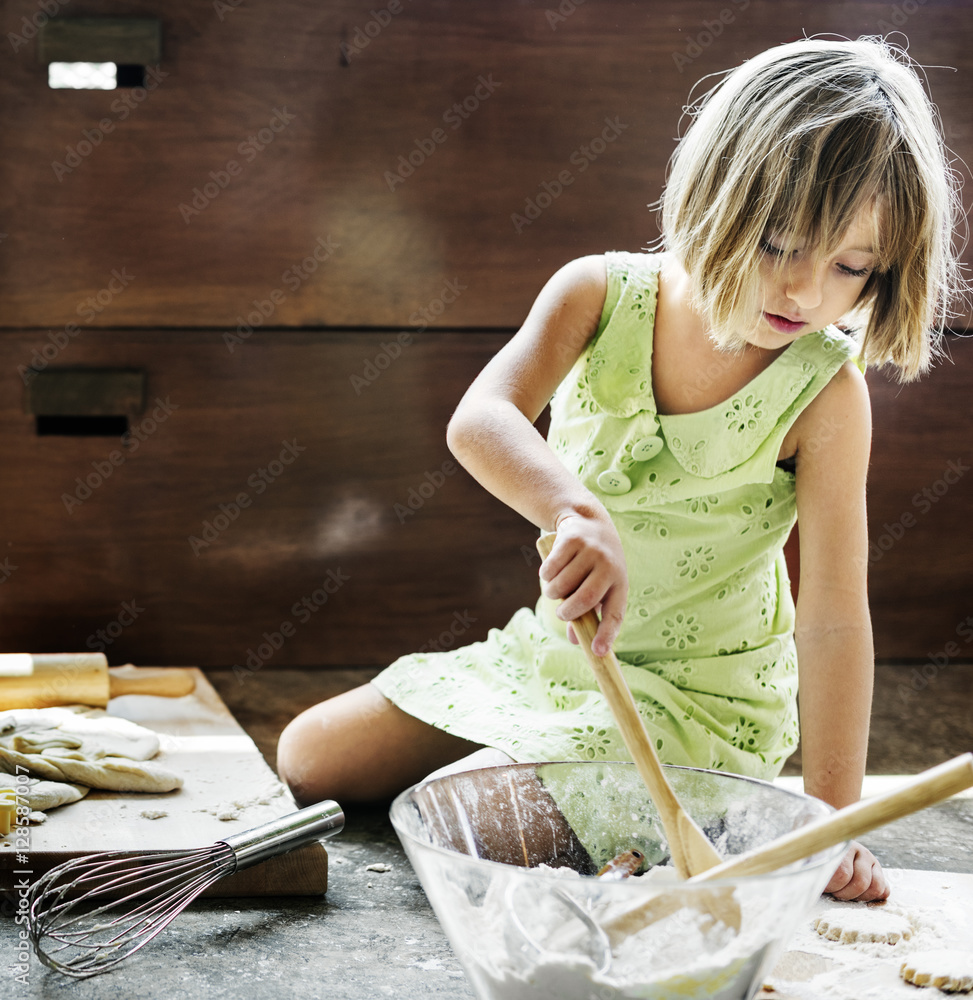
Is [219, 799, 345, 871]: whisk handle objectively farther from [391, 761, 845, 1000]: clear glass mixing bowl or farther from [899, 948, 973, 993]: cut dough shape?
[899, 948, 973, 993]: cut dough shape

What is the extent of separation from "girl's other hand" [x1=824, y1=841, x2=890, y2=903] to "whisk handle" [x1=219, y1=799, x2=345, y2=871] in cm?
32

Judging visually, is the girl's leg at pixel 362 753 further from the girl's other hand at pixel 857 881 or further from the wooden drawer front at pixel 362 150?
the wooden drawer front at pixel 362 150

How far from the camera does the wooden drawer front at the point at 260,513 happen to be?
1287 millimetres

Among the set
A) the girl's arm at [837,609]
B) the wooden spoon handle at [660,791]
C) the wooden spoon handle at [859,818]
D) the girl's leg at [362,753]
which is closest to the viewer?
the wooden spoon handle at [859,818]

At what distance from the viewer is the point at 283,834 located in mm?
689

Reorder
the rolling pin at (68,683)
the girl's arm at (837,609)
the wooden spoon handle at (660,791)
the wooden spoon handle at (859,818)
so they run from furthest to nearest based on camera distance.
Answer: the rolling pin at (68,683) < the girl's arm at (837,609) < the wooden spoon handle at (660,791) < the wooden spoon handle at (859,818)

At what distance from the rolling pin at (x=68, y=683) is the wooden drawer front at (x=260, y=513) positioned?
0.65 ft

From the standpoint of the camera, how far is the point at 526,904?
47 centimetres

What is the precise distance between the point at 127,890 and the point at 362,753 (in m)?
0.25

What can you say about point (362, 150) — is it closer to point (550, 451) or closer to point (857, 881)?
point (550, 451)

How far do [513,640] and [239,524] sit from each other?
472mm

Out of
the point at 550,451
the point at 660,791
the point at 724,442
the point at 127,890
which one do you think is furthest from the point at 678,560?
the point at 127,890

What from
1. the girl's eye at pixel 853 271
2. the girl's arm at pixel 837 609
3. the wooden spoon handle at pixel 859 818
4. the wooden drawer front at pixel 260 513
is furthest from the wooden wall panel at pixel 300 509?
the wooden spoon handle at pixel 859 818

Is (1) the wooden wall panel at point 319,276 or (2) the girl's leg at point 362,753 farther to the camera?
(1) the wooden wall panel at point 319,276
